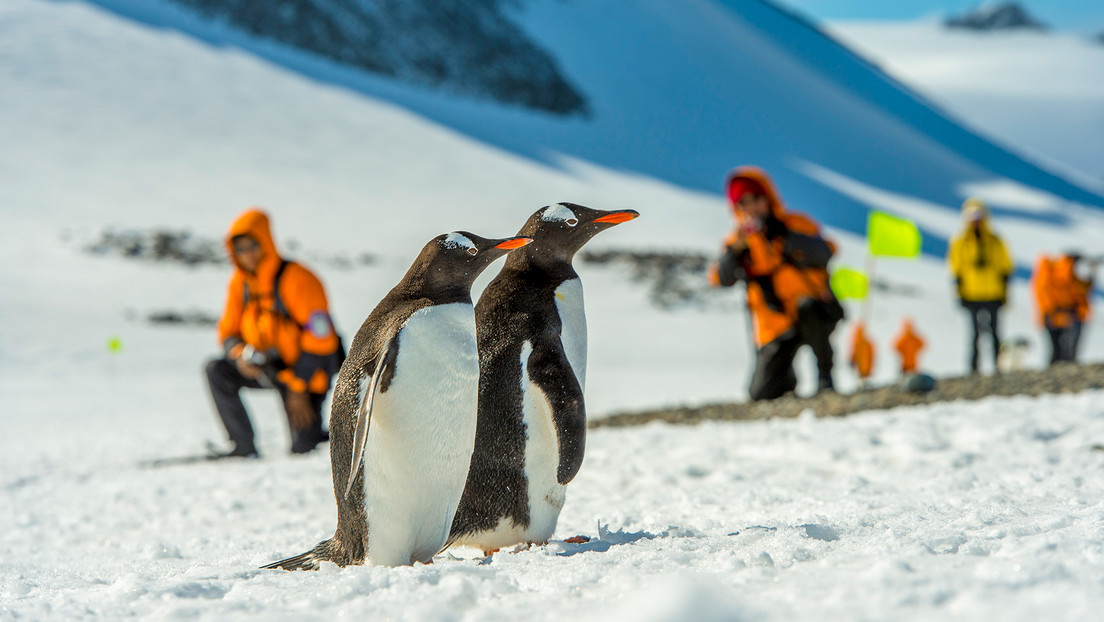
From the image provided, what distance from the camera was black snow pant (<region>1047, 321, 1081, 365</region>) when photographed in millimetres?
8172

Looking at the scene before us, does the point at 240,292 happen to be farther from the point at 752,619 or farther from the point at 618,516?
the point at 752,619

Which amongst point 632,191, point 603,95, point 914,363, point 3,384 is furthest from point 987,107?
point 3,384

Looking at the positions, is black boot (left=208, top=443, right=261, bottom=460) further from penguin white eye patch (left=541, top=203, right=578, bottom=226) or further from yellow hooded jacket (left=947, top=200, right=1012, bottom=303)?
yellow hooded jacket (left=947, top=200, right=1012, bottom=303)

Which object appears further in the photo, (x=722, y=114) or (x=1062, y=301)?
(x=722, y=114)

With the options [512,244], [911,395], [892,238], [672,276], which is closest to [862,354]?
[892,238]

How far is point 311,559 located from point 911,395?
4.03 m

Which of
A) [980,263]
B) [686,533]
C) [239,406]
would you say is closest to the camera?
[686,533]

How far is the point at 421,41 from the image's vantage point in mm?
41062

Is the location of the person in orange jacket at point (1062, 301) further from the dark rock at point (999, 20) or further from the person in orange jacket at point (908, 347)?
the dark rock at point (999, 20)

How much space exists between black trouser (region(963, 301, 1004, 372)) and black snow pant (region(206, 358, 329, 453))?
5.08m

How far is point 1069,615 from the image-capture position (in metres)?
1.19

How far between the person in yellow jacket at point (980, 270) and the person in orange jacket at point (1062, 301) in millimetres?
1438

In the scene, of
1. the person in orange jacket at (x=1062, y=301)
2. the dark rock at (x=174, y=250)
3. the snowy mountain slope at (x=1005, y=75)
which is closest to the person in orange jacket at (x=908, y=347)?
the person in orange jacket at (x=1062, y=301)

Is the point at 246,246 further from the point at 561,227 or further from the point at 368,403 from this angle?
the point at 368,403
